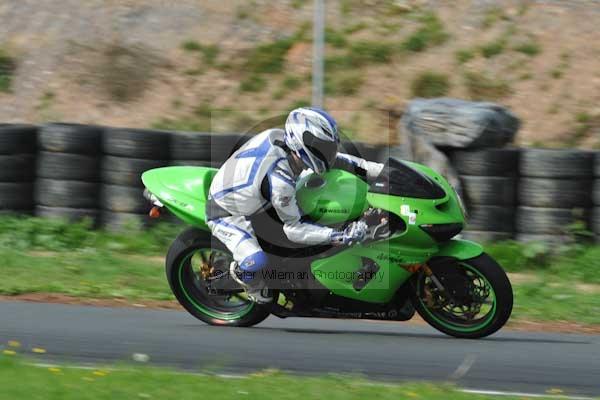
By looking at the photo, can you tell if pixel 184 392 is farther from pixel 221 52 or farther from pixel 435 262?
pixel 221 52

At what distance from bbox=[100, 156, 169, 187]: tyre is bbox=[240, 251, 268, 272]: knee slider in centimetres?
411

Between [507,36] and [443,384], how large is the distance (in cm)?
1149

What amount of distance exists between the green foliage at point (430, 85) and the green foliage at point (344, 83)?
33.7 inches

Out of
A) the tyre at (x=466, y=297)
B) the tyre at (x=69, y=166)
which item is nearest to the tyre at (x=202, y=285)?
the tyre at (x=466, y=297)

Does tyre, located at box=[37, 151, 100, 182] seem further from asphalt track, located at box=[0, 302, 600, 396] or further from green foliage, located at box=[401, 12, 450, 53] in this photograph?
green foliage, located at box=[401, 12, 450, 53]

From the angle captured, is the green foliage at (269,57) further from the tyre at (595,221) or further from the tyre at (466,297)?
the tyre at (466,297)

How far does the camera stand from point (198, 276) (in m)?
7.47

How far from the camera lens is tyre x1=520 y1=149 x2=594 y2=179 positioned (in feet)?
33.6

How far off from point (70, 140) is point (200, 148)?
132cm

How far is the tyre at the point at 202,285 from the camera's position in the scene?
7.33 meters

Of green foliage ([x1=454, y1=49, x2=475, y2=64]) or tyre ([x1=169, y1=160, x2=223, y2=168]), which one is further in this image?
green foliage ([x1=454, y1=49, x2=475, y2=64])

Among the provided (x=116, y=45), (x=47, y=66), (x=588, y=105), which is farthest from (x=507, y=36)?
→ (x=47, y=66)


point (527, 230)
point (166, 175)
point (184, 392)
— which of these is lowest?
point (527, 230)

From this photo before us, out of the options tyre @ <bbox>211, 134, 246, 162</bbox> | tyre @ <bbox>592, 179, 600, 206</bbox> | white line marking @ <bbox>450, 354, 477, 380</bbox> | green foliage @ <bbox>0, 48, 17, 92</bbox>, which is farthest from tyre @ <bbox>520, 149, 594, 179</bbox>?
green foliage @ <bbox>0, 48, 17, 92</bbox>
